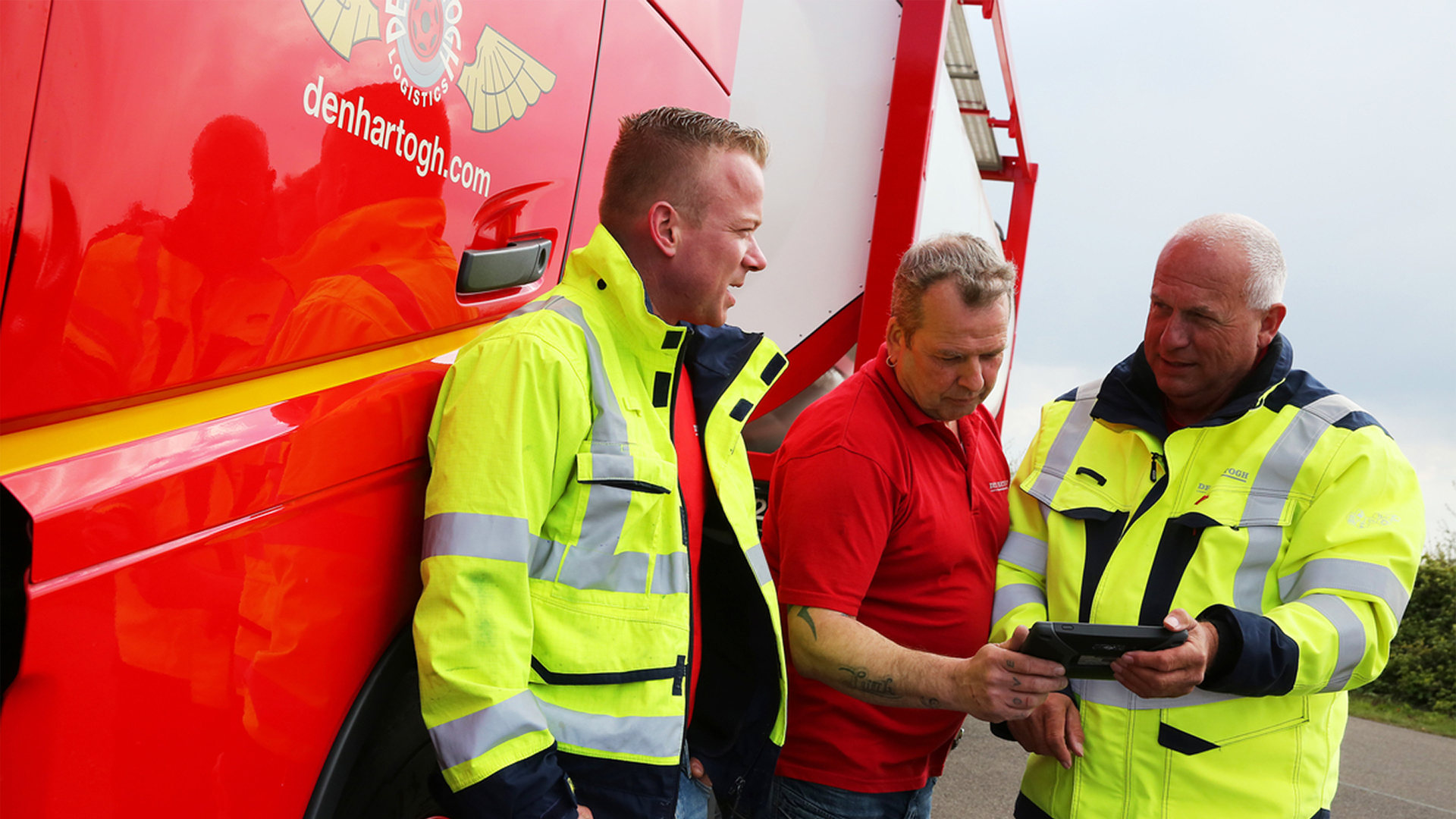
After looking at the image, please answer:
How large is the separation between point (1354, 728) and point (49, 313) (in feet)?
33.3

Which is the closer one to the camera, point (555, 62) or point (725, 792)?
point (555, 62)

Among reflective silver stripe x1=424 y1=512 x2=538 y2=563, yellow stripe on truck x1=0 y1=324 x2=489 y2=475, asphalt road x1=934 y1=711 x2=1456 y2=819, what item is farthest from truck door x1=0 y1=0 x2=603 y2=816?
asphalt road x1=934 y1=711 x2=1456 y2=819

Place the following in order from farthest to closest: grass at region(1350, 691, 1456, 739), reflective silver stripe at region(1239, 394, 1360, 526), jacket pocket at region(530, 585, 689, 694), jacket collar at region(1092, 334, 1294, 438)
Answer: grass at region(1350, 691, 1456, 739) < jacket collar at region(1092, 334, 1294, 438) < reflective silver stripe at region(1239, 394, 1360, 526) < jacket pocket at region(530, 585, 689, 694)

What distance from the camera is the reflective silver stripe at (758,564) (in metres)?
1.72

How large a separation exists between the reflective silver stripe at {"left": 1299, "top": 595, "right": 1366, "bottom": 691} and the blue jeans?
83 cm

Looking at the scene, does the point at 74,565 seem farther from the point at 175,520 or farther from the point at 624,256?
the point at 624,256

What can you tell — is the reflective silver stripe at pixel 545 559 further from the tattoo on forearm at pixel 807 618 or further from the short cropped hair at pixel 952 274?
the short cropped hair at pixel 952 274

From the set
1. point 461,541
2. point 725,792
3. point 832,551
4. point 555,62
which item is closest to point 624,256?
point 555,62

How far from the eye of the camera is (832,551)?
1.88 meters

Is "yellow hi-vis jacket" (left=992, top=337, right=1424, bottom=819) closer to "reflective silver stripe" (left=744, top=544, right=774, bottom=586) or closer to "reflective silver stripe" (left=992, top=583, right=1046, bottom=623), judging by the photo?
"reflective silver stripe" (left=992, top=583, right=1046, bottom=623)

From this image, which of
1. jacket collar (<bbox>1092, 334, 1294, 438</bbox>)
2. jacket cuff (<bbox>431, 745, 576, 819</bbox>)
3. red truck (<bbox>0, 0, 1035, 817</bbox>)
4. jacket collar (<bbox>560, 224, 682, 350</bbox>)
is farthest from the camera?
jacket collar (<bbox>1092, 334, 1294, 438</bbox>)

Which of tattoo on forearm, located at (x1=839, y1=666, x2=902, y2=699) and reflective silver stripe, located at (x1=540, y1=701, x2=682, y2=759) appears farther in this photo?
tattoo on forearm, located at (x1=839, y1=666, x2=902, y2=699)

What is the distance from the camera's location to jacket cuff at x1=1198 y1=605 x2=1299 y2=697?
1605mm

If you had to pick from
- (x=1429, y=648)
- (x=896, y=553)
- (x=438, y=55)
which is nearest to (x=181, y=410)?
(x=438, y=55)
